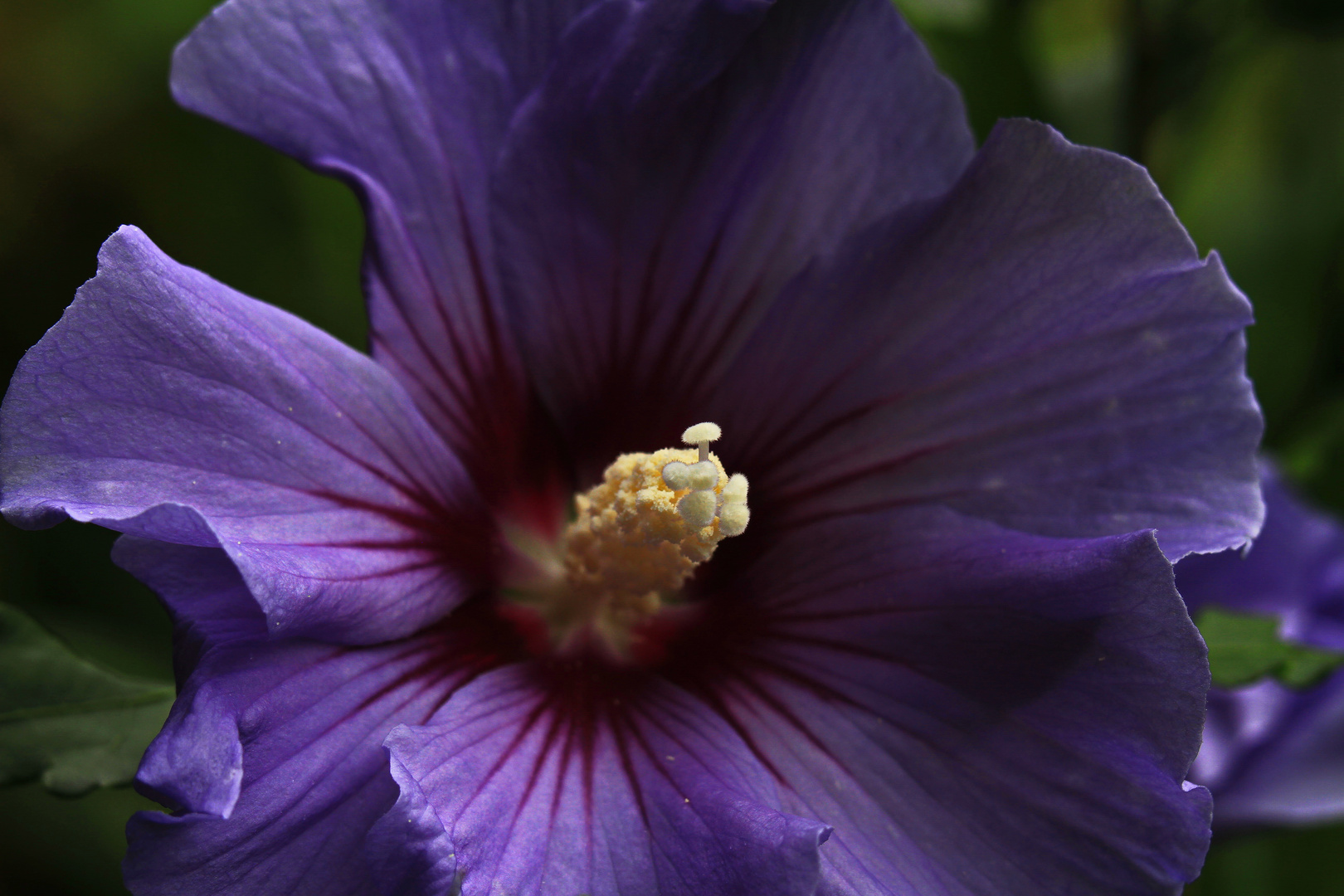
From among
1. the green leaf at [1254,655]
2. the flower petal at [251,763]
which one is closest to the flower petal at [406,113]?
the flower petal at [251,763]

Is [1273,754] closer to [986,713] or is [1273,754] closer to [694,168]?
[986,713]

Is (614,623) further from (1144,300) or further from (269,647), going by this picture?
(1144,300)

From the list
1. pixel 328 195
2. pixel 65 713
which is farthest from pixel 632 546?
pixel 328 195

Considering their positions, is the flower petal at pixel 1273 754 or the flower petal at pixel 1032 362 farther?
the flower petal at pixel 1273 754

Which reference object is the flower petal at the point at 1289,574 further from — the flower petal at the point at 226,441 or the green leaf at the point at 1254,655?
the flower petal at the point at 226,441

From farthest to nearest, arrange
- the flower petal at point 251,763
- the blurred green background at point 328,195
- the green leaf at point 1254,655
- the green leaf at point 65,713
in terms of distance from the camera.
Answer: the blurred green background at point 328,195
the green leaf at point 1254,655
the green leaf at point 65,713
the flower petal at point 251,763

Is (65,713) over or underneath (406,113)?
underneath

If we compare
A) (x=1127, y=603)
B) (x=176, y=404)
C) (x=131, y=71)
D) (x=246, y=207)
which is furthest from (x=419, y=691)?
(x=131, y=71)
